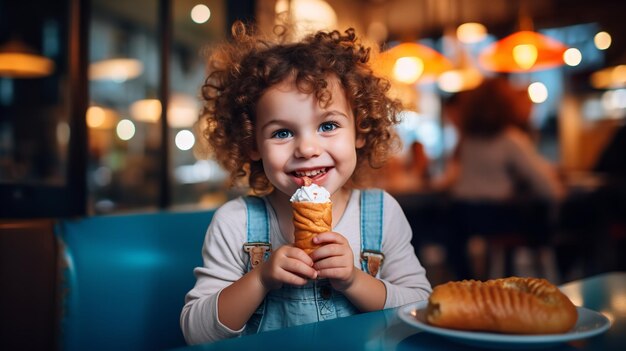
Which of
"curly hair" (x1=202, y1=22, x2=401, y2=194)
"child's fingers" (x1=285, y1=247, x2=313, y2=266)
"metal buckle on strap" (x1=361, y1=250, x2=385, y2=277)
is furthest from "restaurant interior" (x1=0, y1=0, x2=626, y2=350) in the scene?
"child's fingers" (x1=285, y1=247, x2=313, y2=266)

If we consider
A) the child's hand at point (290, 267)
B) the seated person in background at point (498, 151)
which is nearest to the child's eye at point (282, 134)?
the child's hand at point (290, 267)

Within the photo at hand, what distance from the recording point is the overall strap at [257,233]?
126 cm

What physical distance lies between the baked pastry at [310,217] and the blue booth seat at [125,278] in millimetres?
399

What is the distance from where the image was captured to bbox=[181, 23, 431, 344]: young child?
1072 millimetres

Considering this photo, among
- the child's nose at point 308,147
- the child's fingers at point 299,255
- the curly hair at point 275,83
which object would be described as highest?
the curly hair at point 275,83

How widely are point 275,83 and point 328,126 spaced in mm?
158

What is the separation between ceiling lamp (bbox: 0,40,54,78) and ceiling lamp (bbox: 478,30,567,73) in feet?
13.3

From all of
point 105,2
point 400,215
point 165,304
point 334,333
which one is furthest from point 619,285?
point 105,2

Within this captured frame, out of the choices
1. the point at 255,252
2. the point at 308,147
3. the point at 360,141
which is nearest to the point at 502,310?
the point at 308,147

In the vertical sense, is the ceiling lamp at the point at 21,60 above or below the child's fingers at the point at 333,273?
above

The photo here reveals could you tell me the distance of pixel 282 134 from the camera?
3.96 feet

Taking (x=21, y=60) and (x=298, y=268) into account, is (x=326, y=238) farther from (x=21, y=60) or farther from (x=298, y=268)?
(x=21, y=60)

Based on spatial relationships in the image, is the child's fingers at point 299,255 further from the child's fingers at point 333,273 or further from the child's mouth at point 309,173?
the child's mouth at point 309,173

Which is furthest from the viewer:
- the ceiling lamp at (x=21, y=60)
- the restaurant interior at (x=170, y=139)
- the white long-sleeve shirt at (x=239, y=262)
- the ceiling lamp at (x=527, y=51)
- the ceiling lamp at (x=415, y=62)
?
the ceiling lamp at (x=415, y=62)
